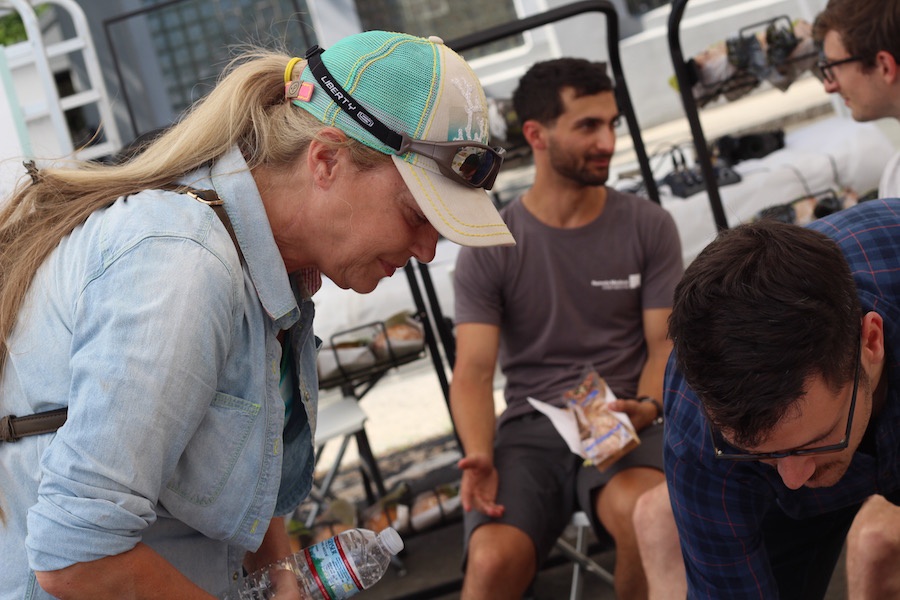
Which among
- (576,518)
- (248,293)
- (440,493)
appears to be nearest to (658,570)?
(576,518)

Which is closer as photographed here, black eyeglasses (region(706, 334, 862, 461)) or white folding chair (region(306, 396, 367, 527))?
black eyeglasses (region(706, 334, 862, 461))

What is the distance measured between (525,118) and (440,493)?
5.01ft

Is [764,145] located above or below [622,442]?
above

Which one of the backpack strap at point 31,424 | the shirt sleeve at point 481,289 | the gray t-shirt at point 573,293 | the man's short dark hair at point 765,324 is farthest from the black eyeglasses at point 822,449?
the shirt sleeve at point 481,289

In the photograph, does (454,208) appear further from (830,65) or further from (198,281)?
(830,65)

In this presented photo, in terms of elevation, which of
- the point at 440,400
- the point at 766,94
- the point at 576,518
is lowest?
the point at 440,400

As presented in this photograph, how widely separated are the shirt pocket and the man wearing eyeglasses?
6.82 feet

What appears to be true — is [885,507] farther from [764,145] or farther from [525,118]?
[764,145]

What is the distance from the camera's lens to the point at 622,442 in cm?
274

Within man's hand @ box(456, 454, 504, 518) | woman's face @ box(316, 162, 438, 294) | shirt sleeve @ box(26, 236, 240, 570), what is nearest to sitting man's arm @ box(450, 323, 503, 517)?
man's hand @ box(456, 454, 504, 518)

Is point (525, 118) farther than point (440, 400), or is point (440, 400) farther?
point (440, 400)

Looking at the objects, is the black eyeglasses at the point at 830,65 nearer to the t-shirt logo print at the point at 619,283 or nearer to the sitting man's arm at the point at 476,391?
the t-shirt logo print at the point at 619,283

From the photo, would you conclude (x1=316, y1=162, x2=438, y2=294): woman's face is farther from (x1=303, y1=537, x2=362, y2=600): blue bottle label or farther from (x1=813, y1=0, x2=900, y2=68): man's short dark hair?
(x1=813, y1=0, x2=900, y2=68): man's short dark hair

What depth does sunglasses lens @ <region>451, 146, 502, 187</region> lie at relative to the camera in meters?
1.58
